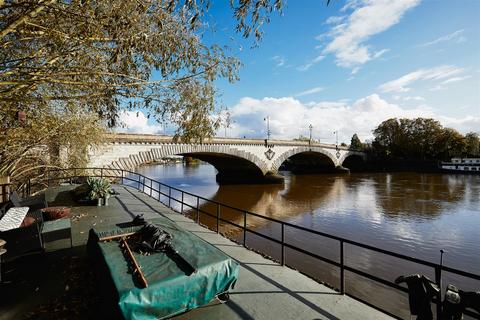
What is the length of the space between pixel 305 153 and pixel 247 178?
1447 cm

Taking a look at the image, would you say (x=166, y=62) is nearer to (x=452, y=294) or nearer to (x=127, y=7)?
(x=127, y=7)

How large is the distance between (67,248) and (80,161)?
11598 mm

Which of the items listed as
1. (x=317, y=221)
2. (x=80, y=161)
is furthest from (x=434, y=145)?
(x=80, y=161)

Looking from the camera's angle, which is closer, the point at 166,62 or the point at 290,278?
the point at 290,278

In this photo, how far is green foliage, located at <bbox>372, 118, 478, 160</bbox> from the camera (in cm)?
5753

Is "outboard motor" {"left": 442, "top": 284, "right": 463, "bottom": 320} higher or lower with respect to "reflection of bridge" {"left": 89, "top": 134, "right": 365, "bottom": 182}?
lower

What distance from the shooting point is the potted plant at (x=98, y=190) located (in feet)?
34.7

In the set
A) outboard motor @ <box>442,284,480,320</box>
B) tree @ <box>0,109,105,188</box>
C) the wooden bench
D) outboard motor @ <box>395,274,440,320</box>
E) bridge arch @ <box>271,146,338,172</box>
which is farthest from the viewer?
bridge arch @ <box>271,146,338,172</box>

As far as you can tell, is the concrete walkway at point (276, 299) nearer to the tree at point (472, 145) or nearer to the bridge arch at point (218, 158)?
the bridge arch at point (218, 158)

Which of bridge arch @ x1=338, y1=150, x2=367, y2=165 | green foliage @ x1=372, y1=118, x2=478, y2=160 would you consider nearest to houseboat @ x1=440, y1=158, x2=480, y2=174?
green foliage @ x1=372, y1=118, x2=478, y2=160

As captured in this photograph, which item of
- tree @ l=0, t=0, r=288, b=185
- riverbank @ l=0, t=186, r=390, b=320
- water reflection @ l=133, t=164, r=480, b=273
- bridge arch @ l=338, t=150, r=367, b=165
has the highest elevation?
tree @ l=0, t=0, r=288, b=185

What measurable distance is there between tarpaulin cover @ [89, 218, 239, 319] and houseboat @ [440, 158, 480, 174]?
60.3 m

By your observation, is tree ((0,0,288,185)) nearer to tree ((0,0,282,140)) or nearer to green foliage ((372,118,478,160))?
tree ((0,0,282,140))

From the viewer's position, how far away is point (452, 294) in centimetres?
267
